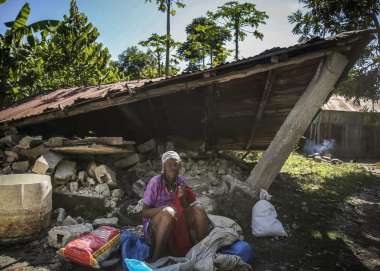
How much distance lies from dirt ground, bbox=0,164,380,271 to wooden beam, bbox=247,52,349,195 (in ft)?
2.66

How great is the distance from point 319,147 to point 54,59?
15.1 metres

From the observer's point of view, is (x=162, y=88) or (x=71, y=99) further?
(x=71, y=99)

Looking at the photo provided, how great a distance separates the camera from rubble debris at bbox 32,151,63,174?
5.50 m

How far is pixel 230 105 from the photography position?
7.40m

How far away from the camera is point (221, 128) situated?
8.34 metres

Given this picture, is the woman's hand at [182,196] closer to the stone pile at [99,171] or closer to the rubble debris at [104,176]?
the stone pile at [99,171]

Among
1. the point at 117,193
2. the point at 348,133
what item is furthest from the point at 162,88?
the point at 348,133

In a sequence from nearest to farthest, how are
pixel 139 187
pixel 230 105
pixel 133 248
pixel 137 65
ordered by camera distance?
1. pixel 133 248
2. pixel 139 187
3. pixel 230 105
4. pixel 137 65

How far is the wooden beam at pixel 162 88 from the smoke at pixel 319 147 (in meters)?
14.8

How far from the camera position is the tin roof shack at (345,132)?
65.2 feet

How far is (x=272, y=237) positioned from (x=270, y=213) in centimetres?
33

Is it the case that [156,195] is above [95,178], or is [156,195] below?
above

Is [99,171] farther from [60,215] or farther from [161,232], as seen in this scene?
[161,232]

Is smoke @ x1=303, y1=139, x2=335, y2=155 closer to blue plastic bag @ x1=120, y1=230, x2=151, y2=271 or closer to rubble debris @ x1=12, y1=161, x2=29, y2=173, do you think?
rubble debris @ x1=12, y1=161, x2=29, y2=173
